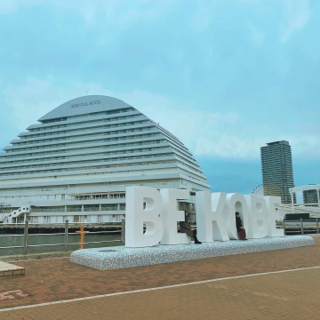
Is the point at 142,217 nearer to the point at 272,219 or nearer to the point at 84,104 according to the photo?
the point at 272,219

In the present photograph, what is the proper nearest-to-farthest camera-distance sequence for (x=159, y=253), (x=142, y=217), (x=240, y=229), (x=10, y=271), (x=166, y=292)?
(x=166, y=292), (x=10, y=271), (x=159, y=253), (x=142, y=217), (x=240, y=229)

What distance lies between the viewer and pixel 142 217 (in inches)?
464

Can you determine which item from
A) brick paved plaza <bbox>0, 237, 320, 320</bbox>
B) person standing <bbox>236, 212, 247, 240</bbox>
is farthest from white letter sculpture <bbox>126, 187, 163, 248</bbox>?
person standing <bbox>236, 212, 247, 240</bbox>

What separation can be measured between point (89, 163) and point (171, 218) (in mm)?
79855

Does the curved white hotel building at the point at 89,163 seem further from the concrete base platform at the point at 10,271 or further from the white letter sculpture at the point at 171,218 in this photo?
the concrete base platform at the point at 10,271

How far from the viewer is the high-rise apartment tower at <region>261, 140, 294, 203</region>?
17825 centimetres

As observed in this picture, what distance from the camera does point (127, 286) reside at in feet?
23.7

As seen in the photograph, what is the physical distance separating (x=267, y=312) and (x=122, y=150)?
8209 cm

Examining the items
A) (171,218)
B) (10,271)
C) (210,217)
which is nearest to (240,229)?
(210,217)

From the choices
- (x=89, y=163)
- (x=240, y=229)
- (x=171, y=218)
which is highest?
(x=89, y=163)

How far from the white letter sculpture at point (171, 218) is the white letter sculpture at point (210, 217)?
104 centimetres

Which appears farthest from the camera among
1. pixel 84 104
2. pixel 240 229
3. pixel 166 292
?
pixel 84 104

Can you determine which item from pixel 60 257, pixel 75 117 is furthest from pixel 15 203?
pixel 60 257

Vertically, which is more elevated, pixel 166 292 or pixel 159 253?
pixel 159 253
